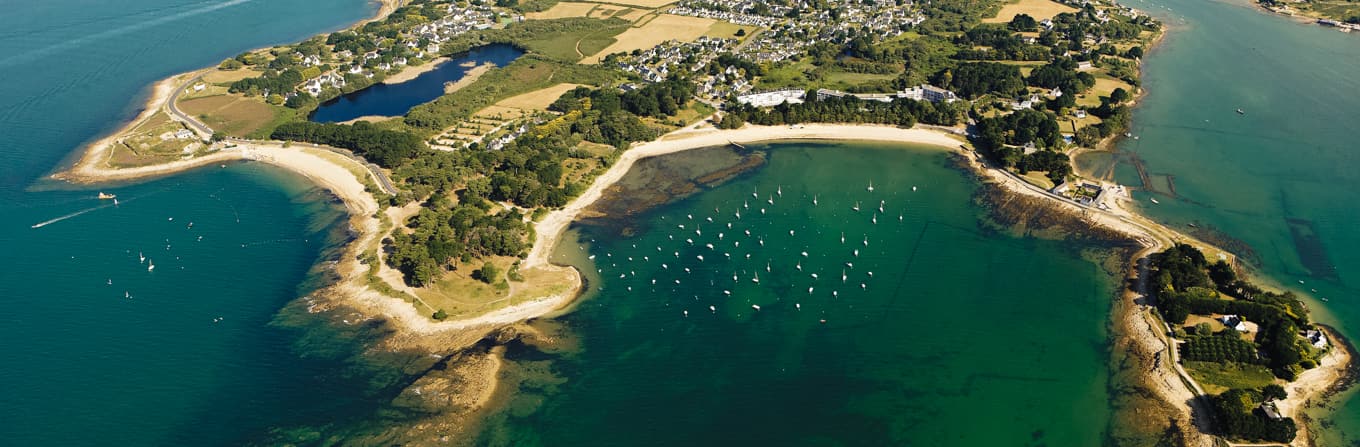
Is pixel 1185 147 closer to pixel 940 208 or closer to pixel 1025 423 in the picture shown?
pixel 940 208

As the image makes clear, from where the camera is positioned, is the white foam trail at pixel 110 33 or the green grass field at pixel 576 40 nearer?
the white foam trail at pixel 110 33

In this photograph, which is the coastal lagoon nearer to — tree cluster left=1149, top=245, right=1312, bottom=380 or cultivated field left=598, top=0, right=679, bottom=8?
cultivated field left=598, top=0, right=679, bottom=8

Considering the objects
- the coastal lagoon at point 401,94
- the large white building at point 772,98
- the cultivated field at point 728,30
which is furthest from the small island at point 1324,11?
the coastal lagoon at point 401,94

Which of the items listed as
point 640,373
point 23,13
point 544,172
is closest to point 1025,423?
point 640,373

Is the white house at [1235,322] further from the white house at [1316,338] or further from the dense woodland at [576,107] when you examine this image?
the dense woodland at [576,107]

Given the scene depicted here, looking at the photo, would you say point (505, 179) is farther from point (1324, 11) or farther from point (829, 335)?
point (1324, 11)

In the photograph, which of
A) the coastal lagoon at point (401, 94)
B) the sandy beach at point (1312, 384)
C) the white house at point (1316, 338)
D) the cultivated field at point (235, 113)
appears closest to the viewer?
the sandy beach at point (1312, 384)
